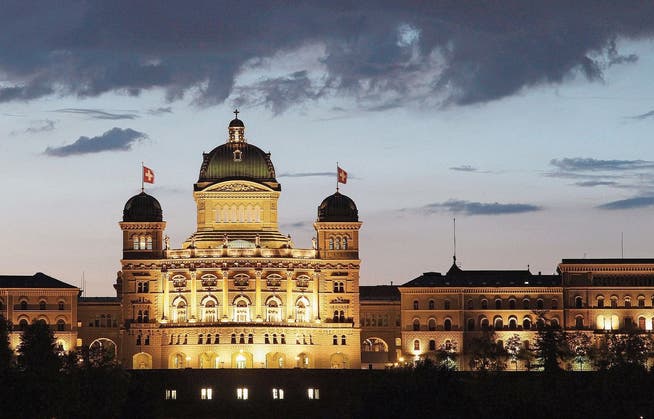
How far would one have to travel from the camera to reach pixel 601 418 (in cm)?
17462

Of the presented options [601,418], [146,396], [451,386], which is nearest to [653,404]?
[601,418]

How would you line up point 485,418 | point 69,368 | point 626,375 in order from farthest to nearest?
1. point 626,375
2. point 69,368
3. point 485,418

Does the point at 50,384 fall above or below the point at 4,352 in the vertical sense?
below

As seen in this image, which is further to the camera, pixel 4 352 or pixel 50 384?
pixel 4 352

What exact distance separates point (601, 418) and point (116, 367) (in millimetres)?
41802

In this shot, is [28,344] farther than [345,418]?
No

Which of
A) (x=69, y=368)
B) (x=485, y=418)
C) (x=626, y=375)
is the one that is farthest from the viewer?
(x=626, y=375)

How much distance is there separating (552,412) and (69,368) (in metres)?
40.1

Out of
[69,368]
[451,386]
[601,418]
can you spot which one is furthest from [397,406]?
[69,368]

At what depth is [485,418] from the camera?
546 feet

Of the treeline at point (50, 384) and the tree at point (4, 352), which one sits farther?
the tree at point (4, 352)

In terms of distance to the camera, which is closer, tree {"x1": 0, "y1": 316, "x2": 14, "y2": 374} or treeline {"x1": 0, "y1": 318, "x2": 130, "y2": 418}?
treeline {"x1": 0, "y1": 318, "x2": 130, "y2": 418}

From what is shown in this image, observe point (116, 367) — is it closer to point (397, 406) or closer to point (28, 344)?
point (28, 344)

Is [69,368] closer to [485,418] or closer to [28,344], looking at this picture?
[28,344]
